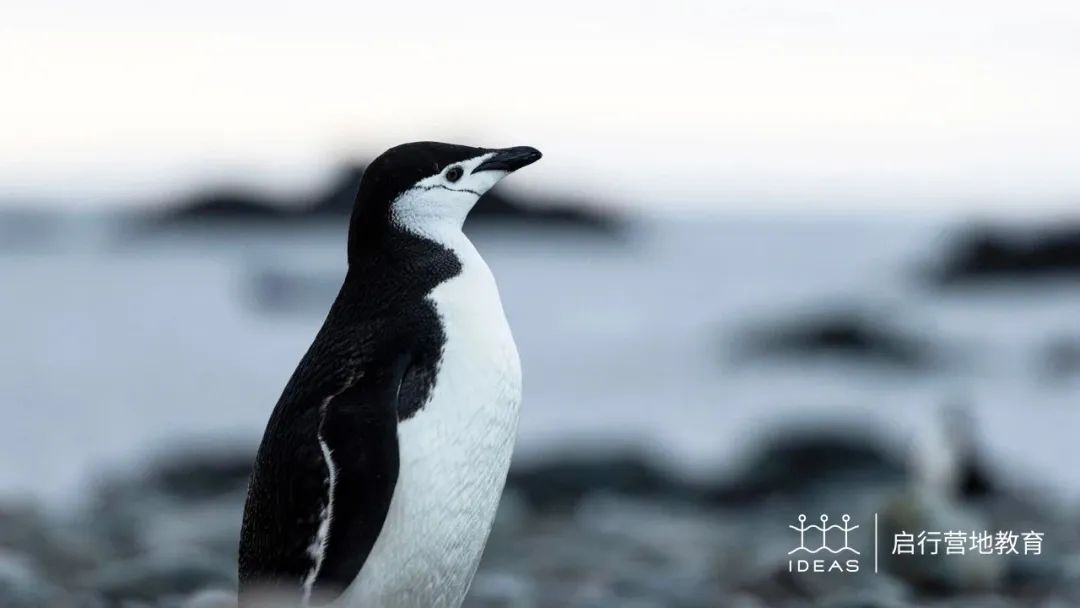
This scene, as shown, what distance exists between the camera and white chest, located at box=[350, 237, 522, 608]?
9.16 ft

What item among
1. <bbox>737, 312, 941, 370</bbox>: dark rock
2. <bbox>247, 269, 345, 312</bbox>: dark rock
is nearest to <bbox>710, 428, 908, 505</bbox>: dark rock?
<bbox>737, 312, 941, 370</bbox>: dark rock

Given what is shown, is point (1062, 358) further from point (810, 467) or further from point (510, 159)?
point (510, 159)

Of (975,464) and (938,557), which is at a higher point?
(975,464)

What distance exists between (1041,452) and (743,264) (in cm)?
1431

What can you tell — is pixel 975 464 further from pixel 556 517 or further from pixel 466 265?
pixel 466 265

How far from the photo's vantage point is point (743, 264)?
26203mm

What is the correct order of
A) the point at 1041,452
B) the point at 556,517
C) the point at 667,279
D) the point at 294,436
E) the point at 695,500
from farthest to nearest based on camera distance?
the point at 667,279, the point at 1041,452, the point at 695,500, the point at 556,517, the point at 294,436

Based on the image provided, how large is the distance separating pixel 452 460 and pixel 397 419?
0.45 ft

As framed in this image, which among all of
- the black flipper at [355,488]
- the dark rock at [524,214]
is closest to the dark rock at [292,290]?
the dark rock at [524,214]

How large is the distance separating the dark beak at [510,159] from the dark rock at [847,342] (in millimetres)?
11994

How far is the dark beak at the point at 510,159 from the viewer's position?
302cm

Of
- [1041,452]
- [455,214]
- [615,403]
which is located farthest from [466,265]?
[615,403]

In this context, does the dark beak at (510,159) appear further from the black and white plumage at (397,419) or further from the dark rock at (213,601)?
the dark rock at (213,601)

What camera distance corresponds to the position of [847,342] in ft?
50.1
